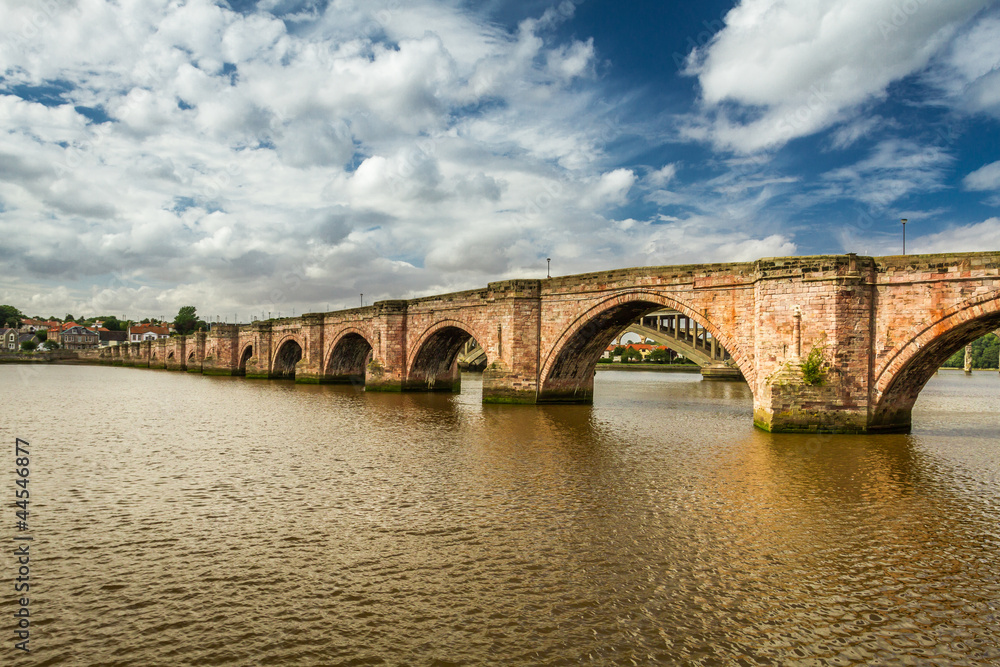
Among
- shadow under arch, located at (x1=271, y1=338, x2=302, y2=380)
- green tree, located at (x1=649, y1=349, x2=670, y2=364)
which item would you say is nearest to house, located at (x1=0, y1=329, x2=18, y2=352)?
shadow under arch, located at (x1=271, y1=338, x2=302, y2=380)

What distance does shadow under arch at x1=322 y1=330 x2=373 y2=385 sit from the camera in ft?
134

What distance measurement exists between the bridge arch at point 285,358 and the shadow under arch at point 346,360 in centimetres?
701

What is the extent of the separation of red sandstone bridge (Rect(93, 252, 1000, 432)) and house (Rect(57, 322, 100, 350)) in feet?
396

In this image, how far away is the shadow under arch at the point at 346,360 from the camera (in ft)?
134

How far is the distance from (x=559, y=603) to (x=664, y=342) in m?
50.2

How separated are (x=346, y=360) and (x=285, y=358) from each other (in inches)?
418

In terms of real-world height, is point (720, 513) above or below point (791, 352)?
below

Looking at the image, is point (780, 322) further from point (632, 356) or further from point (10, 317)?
point (10, 317)

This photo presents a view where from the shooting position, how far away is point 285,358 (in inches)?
1965

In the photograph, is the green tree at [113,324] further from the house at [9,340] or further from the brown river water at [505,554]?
the brown river water at [505,554]

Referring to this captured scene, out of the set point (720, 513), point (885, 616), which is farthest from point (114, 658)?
point (720, 513)

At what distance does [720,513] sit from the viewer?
877 cm

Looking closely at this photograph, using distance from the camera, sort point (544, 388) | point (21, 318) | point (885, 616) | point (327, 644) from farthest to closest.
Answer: point (21, 318)
point (544, 388)
point (885, 616)
point (327, 644)

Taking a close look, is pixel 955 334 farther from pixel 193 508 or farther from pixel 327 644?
pixel 193 508
